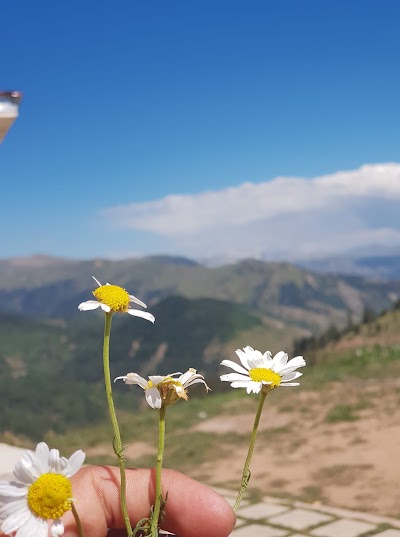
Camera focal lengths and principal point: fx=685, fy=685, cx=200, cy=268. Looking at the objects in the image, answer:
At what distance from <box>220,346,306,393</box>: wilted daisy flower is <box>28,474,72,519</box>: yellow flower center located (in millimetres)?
276

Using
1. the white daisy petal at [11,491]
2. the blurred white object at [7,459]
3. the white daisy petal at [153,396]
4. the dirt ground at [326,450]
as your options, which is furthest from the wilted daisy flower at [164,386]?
the dirt ground at [326,450]

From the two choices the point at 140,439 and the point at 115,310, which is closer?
the point at 115,310

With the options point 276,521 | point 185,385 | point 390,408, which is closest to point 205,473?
point 276,521

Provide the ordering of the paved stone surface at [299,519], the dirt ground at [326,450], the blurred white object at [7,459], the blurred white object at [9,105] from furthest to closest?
the dirt ground at [326,450] < the blurred white object at [9,105] < the paved stone surface at [299,519] < the blurred white object at [7,459]

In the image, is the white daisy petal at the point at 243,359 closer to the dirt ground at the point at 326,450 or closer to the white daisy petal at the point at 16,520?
the white daisy petal at the point at 16,520

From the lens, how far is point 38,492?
2.72 ft

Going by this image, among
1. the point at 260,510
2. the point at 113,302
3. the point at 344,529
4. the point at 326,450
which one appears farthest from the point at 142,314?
the point at 326,450

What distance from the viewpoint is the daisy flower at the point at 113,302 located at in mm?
1005

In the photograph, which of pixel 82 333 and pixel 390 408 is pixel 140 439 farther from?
pixel 82 333

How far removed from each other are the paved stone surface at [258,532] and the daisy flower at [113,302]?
158 inches

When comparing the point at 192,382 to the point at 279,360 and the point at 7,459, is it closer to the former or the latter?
the point at 279,360

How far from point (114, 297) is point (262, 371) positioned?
0.25 metres

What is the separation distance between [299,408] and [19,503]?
9825mm

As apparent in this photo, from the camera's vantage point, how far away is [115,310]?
40.3 inches
